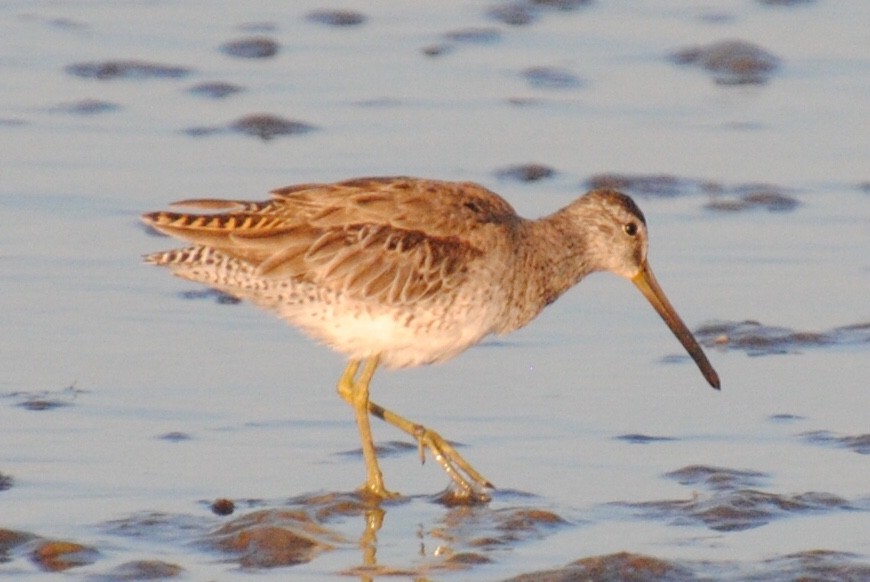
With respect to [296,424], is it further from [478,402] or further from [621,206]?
[621,206]

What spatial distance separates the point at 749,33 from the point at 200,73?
3.33m

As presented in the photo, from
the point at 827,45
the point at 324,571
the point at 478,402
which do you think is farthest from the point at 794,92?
the point at 324,571

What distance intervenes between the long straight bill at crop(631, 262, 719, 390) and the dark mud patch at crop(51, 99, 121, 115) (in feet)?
12.6

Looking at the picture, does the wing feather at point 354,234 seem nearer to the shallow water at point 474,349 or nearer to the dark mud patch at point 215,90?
the shallow water at point 474,349

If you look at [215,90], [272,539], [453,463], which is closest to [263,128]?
[215,90]

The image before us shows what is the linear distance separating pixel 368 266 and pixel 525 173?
9.94 ft

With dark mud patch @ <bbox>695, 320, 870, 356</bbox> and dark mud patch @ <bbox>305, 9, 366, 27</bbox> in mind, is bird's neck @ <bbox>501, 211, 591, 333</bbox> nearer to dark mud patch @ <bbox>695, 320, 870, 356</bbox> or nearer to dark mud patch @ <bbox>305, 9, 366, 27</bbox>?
dark mud patch @ <bbox>695, 320, 870, 356</bbox>

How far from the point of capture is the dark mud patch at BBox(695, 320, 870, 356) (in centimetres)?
872

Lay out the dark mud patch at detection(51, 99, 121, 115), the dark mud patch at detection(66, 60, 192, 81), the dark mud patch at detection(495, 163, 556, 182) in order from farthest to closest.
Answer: the dark mud patch at detection(66, 60, 192, 81) → the dark mud patch at detection(51, 99, 121, 115) → the dark mud patch at detection(495, 163, 556, 182)

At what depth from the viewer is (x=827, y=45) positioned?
504 inches

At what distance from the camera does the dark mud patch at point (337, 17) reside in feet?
43.6

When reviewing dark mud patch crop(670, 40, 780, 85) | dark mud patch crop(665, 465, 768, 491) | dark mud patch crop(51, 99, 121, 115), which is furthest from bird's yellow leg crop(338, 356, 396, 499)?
dark mud patch crop(670, 40, 780, 85)

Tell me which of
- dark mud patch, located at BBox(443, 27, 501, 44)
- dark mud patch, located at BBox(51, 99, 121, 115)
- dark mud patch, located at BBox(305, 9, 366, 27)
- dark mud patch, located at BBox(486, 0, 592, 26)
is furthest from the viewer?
dark mud patch, located at BBox(486, 0, 592, 26)

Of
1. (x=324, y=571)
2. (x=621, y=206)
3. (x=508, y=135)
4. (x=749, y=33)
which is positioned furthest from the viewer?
(x=749, y=33)
